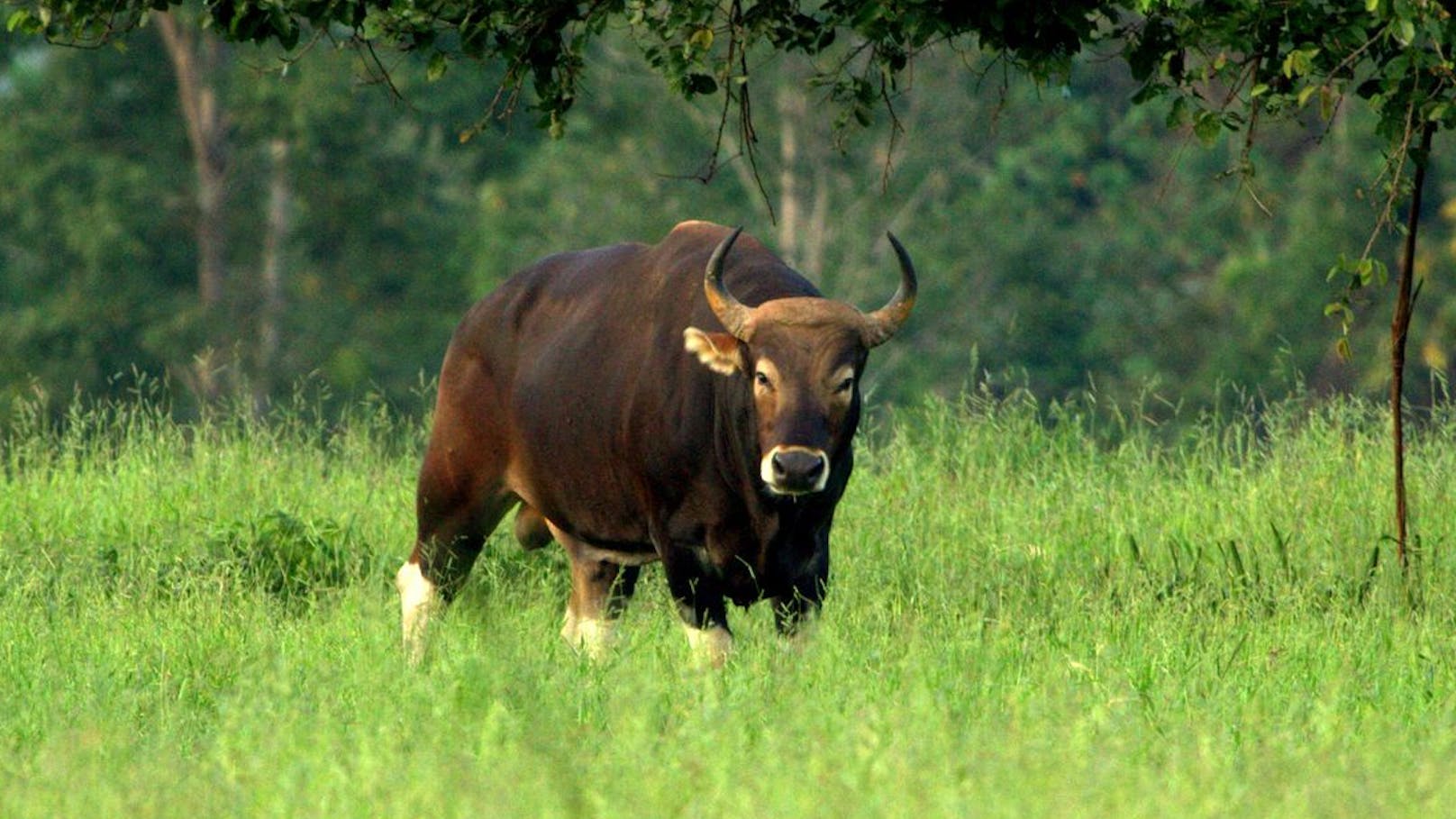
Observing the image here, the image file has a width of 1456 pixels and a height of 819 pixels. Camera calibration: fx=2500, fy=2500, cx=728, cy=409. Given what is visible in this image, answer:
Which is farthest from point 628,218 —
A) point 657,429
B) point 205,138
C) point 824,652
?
point 824,652

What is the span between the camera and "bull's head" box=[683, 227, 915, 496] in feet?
25.8

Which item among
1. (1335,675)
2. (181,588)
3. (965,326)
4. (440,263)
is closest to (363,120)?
(440,263)

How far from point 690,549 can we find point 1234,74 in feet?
8.08

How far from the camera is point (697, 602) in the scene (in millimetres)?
8492

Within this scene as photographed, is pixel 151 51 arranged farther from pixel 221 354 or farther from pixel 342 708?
pixel 342 708

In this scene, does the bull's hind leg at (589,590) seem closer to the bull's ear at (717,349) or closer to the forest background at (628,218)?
the bull's ear at (717,349)

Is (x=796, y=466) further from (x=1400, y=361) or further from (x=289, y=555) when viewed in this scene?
(x=289, y=555)

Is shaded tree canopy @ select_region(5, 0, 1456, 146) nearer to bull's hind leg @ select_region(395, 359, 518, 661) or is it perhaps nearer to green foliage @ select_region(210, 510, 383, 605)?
bull's hind leg @ select_region(395, 359, 518, 661)

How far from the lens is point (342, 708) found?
22.5 ft

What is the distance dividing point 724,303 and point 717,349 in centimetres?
17

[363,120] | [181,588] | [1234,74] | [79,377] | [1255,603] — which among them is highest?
[1234,74]

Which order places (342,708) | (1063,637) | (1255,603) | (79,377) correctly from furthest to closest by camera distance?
(79,377) < (1255,603) < (1063,637) < (342,708)

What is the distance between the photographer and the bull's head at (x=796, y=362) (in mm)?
7859

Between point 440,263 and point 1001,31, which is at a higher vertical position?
point 1001,31
